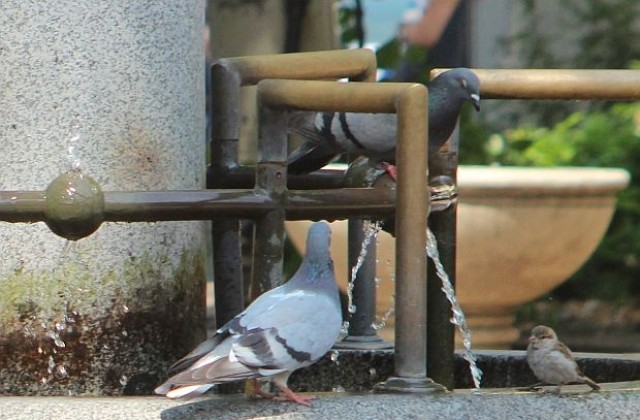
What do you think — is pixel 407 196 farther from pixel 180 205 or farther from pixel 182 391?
pixel 182 391

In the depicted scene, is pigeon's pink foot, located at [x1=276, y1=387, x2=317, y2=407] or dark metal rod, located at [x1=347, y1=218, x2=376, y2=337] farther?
dark metal rod, located at [x1=347, y1=218, x2=376, y2=337]

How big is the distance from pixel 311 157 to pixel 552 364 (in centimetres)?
93

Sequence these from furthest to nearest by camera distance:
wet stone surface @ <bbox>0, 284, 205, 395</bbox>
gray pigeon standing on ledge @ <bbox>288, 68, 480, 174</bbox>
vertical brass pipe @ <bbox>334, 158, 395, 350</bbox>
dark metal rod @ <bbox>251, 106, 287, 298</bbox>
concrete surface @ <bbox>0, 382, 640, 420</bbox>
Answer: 1. gray pigeon standing on ledge @ <bbox>288, 68, 480, 174</bbox>
2. vertical brass pipe @ <bbox>334, 158, 395, 350</bbox>
3. wet stone surface @ <bbox>0, 284, 205, 395</bbox>
4. dark metal rod @ <bbox>251, 106, 287, 298</bbox>
5. concrete surface @ <bbox>0, 382, 640, 420</bbox>

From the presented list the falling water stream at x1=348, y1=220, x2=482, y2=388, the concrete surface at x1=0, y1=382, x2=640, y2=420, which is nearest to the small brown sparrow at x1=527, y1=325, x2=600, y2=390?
the falling water stream at x1=348, y1=220, x2=482, y2=388

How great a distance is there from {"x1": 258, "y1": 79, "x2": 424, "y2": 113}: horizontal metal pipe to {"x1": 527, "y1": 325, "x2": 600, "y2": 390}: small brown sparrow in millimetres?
793

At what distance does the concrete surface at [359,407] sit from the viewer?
2.51m

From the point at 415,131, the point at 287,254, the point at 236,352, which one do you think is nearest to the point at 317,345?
the point at 236,352

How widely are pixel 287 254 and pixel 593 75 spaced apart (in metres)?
5.16

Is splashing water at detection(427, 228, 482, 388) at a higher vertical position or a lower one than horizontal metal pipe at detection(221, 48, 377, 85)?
lower

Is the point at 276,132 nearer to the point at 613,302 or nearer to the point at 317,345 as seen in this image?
the point at 317,345

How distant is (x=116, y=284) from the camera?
3.13 metres

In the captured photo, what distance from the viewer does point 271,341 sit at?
269 centimetres

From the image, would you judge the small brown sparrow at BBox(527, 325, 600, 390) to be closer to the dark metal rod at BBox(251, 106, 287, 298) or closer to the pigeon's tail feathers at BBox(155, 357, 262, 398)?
the dark metal rod at BBox(251, 106, 287, 298)

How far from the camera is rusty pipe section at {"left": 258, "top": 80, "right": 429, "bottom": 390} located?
2.76 m
